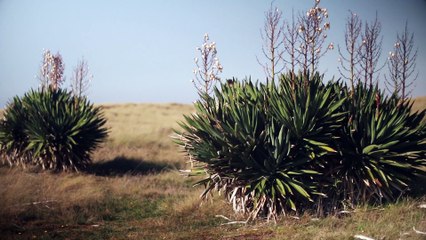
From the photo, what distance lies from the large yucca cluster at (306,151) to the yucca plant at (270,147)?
0.02 metres

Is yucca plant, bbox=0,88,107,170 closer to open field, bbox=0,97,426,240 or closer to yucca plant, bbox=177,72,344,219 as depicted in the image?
open field, bbox=0,97,426,240

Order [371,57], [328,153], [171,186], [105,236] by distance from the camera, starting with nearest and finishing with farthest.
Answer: [105,236] < [328,153] < [371,57] < [171,186]

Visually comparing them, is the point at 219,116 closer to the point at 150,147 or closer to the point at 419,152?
the point at 419,152

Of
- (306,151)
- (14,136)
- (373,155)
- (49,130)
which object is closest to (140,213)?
(306,151)

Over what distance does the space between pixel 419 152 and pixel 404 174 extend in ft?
1.84

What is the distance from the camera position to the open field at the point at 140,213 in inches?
268

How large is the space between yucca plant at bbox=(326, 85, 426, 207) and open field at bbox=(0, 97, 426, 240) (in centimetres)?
46

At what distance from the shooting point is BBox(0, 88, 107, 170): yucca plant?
13.4 meters

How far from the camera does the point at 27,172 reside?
524 inches

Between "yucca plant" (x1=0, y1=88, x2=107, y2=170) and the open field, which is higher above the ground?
"yucca plant" (x1=0, y1=88, x2=107, y2=170)

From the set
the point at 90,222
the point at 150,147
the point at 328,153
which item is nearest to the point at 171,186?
the point at 90,222

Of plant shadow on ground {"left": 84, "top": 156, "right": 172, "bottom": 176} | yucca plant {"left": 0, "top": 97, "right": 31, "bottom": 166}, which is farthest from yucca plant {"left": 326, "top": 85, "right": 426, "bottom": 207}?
yucca plant {"left": 0, "top": 97, "right": 31, "bottom": 166}

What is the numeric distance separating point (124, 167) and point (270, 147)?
8.63m

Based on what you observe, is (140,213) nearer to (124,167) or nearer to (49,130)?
(49,130)
